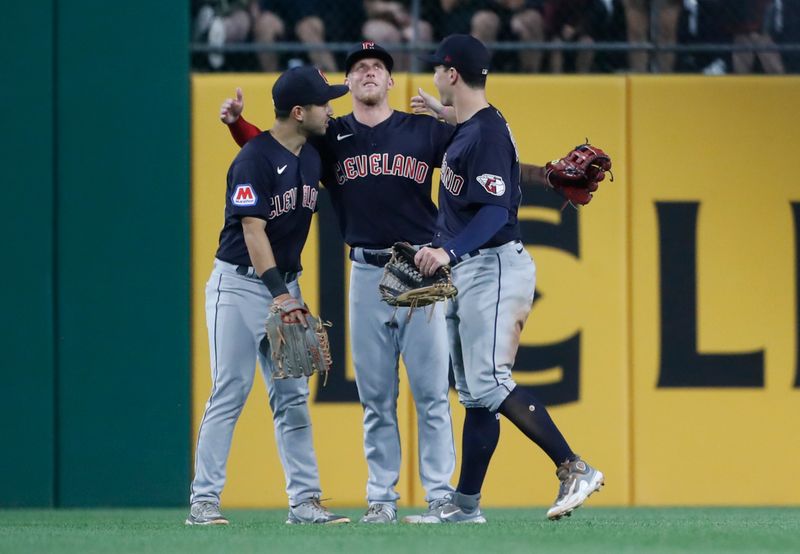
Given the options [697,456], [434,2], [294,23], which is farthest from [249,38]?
[697,456]

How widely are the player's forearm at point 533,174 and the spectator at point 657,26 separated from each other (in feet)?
7.23

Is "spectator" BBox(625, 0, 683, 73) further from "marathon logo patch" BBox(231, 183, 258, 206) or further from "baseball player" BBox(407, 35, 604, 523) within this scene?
"marathon logo patch" BBox(231, 183, 258, 206)

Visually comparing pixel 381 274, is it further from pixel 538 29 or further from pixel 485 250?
pixel 538 29

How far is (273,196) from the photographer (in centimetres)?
577

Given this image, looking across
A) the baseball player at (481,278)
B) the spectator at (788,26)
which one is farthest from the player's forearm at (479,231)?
the spectator at (788,26)

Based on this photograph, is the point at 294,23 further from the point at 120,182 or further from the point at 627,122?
the point at 627,122

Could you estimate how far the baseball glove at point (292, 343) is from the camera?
5.63 meters

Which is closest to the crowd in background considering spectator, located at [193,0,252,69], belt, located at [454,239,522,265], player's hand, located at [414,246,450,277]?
spectator, located at [193,0,252,69]

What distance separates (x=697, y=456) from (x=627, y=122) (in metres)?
1.82

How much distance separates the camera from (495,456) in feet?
25.2

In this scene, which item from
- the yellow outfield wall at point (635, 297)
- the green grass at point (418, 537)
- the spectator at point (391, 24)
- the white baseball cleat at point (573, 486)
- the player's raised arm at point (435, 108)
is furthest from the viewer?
the spectator at point (391, 24)

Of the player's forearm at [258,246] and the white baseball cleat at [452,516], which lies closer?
the player's forearm at [258,246]

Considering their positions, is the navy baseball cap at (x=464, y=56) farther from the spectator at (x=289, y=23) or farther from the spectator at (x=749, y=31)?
the spectator at (x=749, y=31)

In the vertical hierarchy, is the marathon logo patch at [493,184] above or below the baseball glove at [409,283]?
above
